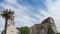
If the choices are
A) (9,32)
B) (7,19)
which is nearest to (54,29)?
(7,19)

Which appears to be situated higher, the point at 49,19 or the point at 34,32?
the point at 49,19

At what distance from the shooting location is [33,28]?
43688mm

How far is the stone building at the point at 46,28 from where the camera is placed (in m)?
42.1

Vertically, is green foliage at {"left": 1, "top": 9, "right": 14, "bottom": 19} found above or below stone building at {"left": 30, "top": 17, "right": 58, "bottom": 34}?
above

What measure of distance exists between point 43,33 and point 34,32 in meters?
2.45

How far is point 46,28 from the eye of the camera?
140 ft

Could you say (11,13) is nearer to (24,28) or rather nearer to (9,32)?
(9,32)

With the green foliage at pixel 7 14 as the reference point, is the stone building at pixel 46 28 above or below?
below

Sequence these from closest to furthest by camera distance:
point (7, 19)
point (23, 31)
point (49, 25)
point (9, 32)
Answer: point (49, 25) → point (7, 19) → point (9, 32) → point (23, 31)

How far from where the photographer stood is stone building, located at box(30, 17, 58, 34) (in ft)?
138

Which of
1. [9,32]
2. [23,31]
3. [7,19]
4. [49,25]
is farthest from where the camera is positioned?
[23,31]

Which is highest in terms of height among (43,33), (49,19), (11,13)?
(11,13)

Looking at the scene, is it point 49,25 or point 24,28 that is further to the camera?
point 24,28

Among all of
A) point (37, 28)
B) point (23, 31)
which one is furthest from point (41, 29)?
point (23, 31)
